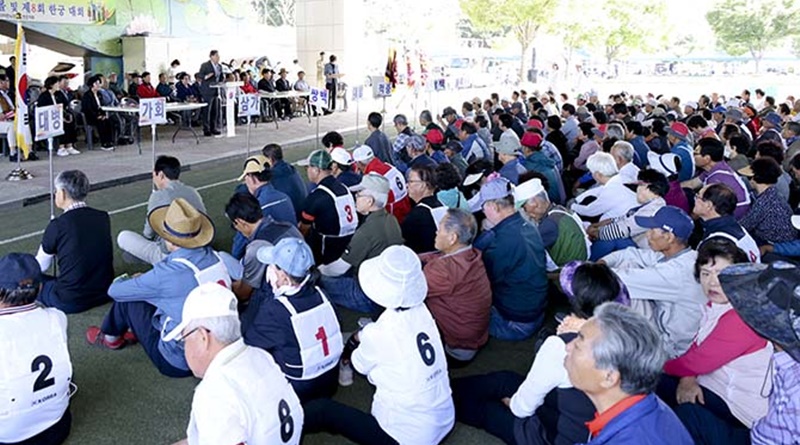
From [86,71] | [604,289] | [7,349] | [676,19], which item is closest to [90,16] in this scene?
[86,71]

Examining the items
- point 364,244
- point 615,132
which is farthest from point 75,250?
point 615,132

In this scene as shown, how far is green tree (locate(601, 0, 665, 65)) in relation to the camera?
84.7ft

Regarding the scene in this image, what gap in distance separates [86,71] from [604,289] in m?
17.8

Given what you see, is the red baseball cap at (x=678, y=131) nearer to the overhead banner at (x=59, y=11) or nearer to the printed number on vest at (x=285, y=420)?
the printed number on vest at (x=285, y=420)

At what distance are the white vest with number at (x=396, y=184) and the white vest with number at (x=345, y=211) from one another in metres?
0.63

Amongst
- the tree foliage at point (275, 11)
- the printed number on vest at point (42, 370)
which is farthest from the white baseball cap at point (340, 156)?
the tree foliage at point (275, 11)

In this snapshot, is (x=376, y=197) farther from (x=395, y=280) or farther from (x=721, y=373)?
(x=721, y=373)

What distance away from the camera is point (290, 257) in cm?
304

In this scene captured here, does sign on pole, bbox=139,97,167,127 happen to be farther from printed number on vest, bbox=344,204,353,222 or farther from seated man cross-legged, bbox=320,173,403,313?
seated man cross-legged, bbox=320,173,403,313

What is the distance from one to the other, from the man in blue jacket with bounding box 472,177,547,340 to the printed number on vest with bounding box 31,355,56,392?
8.19ft

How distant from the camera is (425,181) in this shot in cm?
530

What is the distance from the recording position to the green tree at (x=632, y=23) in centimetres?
2583

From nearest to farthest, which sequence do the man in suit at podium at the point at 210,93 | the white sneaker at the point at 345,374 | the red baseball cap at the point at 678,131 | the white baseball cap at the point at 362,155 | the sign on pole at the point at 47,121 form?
1. the white sneaker at the point at 345,374
2. the white baseball cap at the point at 362,155
3. the sign on pole at the point at 47,121
4. the red baseball cap at the point at 678,131
5. the man in suit at podium at the point at 210,93

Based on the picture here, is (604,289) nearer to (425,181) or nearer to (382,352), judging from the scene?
(382,352)
